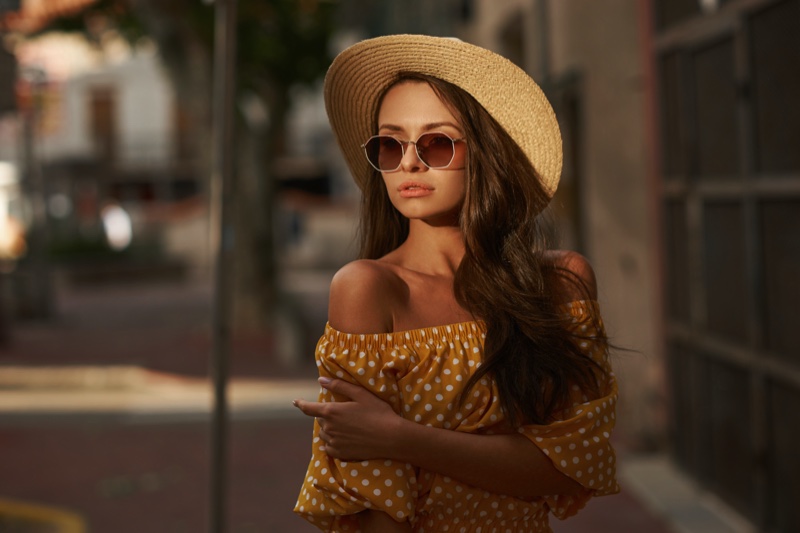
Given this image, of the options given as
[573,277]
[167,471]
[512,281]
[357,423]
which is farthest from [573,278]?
[167,471]

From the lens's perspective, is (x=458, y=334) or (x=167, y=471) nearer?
(x=458, y=334)

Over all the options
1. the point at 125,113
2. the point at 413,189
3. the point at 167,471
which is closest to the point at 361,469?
the point at 413,189

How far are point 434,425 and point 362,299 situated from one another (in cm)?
25

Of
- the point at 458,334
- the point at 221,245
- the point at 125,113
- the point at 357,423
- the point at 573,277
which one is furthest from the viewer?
the point at 125,113

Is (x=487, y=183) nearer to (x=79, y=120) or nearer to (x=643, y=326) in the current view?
(x=643, y=326)

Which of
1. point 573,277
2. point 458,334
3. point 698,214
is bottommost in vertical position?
point 458,334

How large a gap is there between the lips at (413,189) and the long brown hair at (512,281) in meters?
0.08

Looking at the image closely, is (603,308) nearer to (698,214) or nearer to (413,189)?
(698,214)

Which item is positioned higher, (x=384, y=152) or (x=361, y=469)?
(x=384, y=152)

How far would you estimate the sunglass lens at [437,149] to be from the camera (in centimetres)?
226

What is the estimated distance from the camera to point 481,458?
6.97ft

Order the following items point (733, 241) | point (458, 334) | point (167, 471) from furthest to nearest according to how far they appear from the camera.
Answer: point (167, 471)
point (733, 241)
point (458, 334)

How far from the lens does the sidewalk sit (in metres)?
6.82

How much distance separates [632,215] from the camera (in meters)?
8.30
